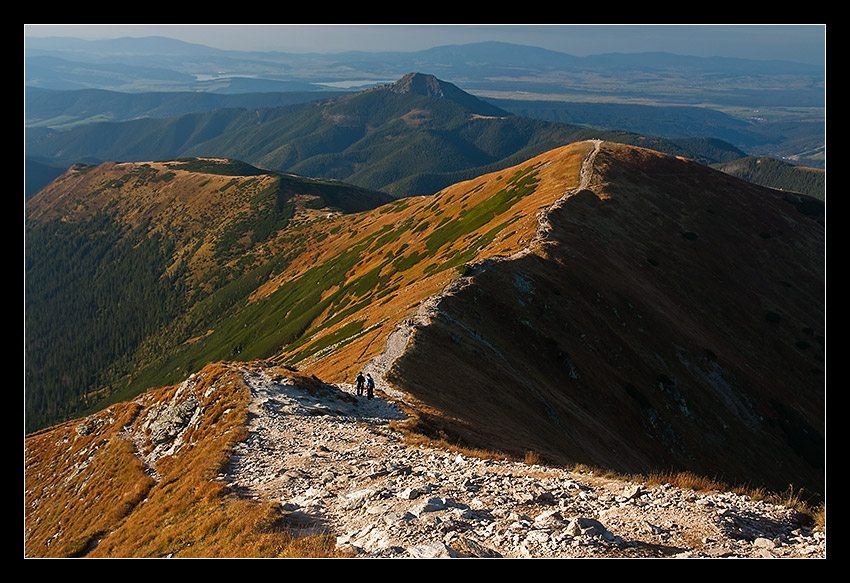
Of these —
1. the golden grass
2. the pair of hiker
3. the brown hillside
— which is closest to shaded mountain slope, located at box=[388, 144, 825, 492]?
the pair of hiker

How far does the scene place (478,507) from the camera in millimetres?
19312

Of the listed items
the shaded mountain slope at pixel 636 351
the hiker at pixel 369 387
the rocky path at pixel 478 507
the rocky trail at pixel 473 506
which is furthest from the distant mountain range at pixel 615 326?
the rocky path at pixel 478 507

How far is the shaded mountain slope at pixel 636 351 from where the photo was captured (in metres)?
43.5

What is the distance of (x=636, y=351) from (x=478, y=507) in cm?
4664

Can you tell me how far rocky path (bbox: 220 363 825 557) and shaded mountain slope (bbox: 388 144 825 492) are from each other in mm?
8565

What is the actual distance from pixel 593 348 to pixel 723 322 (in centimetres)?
3893

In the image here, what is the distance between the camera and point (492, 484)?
2198cm

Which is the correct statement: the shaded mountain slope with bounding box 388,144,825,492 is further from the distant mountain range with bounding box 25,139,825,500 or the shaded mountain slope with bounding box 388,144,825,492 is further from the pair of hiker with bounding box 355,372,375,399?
the pair of hiker with bounding box 355,372,375,399

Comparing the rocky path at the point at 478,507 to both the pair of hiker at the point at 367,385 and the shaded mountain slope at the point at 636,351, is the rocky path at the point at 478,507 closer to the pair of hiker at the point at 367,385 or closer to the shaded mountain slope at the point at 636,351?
the pair of hiker at the point at 367,385

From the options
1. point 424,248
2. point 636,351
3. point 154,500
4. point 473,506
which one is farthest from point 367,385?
point 424,248

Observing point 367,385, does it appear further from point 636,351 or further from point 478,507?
point 636,351

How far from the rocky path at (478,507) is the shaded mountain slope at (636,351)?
28.1 feet

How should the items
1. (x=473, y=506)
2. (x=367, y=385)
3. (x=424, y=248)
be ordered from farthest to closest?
1. (x=424, y=248)
2. (x=367, y=385)
3. (x=473, y=506)
